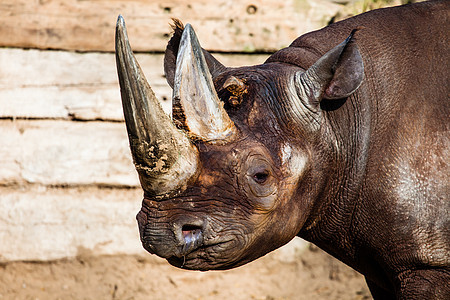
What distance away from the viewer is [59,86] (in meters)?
5.95

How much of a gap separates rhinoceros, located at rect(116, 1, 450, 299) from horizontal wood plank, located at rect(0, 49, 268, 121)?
2.27 metres

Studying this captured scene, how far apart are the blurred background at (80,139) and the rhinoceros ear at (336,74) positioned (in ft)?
8.95

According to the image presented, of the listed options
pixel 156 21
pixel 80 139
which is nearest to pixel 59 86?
pixel 80 139

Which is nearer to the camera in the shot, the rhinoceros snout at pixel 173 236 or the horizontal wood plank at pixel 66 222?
the rhinoceros snout at pixel 173 236

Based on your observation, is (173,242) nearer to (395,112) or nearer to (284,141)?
(284,141)

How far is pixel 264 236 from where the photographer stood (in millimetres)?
3385

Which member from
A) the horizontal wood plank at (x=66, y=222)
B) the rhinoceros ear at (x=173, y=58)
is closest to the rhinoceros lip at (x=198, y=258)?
the rhinoceros ear at (x=173, y=58)

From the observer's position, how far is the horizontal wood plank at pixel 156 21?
233 inches

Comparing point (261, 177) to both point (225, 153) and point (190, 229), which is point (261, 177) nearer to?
point (225, 153)

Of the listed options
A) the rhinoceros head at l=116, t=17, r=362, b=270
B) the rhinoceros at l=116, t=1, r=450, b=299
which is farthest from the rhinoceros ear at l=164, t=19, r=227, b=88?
the rhinoceros head at l=116, t=17, r=362, b=270

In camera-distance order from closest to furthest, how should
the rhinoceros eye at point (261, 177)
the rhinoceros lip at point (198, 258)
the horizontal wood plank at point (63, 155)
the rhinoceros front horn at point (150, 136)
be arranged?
the rhinoceros front horn at point (150, 136) → the rhinoceros lip at point (198, 258) → the rhinoceros eye at point (261, 177) → the horizontal wood plank at point (63, 155)

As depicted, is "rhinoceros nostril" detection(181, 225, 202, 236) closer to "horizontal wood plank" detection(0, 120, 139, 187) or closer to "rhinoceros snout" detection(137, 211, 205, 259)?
"rhinoceros snout" detection(137, 211, 205, 259)

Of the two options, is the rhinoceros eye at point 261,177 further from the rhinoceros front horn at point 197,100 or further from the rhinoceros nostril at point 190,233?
the rhinoceros nostril at point 190,233

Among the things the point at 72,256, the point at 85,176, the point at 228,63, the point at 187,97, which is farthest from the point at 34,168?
the point at 187,97
